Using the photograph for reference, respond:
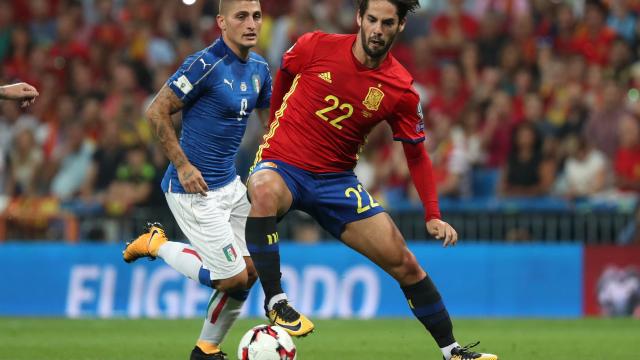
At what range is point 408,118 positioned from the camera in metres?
8.48

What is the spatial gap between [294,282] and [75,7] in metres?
7.53

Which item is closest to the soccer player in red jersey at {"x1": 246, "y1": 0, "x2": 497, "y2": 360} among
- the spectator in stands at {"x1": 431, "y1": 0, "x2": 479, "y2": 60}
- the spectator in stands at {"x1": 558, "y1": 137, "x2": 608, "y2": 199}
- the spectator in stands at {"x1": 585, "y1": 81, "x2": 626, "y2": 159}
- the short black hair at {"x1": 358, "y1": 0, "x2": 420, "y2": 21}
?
the short black hair at {"x1": 358, "y1": 0, "x2": 420, "y2": 21}

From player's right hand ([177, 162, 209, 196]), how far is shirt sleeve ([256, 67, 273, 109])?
98 centimetres

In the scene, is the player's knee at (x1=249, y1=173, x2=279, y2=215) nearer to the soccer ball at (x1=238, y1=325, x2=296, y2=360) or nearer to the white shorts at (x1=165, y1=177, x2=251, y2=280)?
the soccer ball at (x1=238, y1=325, x2=296, y2=360)

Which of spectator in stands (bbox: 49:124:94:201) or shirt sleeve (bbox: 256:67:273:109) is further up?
shirt sleeve (bbox: 256:67:273:109)

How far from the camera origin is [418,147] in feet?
28.0

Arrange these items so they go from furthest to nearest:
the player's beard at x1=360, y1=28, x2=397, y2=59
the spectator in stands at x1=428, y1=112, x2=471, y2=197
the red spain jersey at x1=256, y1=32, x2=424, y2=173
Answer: the spectator in stands at x1=428, y1=112, x2=471, y2=197 → the red spain jersey at x1=256, y1=32, x2=424, y2=173 → the player's beard at x1=360, y1=28, x2=397, y2=59

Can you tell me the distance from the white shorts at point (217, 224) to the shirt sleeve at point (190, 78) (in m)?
0.80

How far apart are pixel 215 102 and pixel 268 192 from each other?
4.06 feet

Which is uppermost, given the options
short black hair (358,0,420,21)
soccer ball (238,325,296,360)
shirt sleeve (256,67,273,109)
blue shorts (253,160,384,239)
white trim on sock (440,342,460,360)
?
short black hair (358,0,420,21)

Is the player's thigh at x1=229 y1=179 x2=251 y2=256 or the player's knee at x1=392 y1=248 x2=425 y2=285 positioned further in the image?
the player's thigh at x1=229 y1=179 x2=251 y2=256

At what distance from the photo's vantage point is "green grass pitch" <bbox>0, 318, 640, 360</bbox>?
1044 centimetres

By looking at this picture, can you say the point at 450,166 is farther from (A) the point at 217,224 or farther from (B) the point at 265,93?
(A) the point at 217,224

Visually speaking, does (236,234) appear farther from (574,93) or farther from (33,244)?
(574,93)
